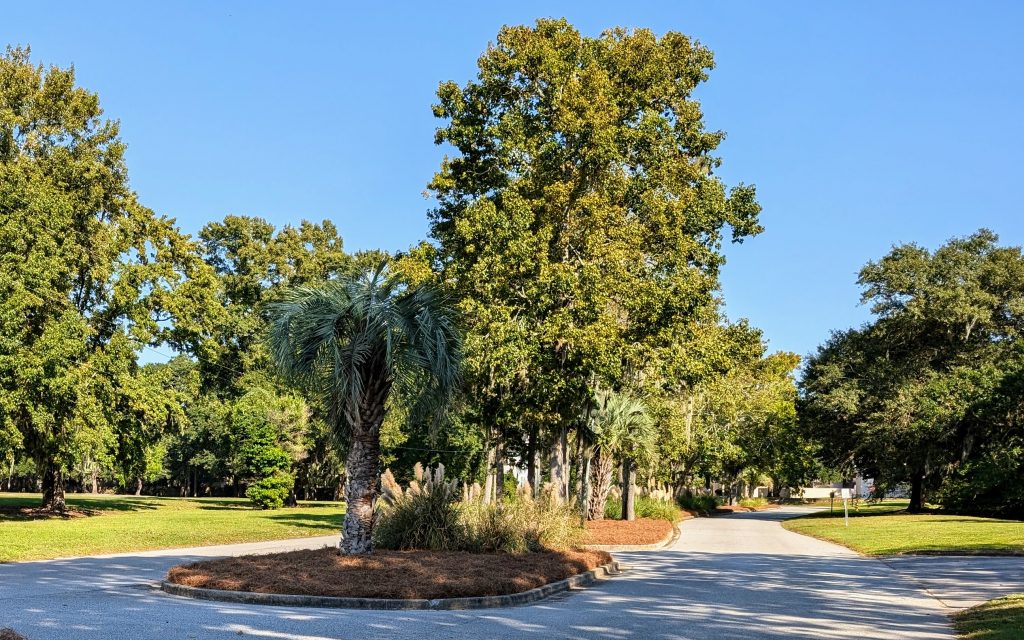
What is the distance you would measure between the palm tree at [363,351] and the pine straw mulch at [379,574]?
47.2 inches

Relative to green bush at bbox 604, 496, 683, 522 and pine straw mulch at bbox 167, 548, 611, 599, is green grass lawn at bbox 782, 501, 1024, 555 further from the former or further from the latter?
pine straw mulch at bbox 167, 548, 611, 599

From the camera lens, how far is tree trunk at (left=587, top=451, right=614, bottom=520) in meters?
36.2

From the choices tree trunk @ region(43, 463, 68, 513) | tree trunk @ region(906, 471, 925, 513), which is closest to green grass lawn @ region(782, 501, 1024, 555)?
tree trunk @ region(906, 471, 925, 513)

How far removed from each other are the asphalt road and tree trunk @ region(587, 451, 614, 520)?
16.1m

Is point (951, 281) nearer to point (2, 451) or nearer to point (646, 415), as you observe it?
point (646, 415)

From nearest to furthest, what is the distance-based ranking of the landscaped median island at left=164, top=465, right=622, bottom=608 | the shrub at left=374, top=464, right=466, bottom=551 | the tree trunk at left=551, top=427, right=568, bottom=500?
the landscaped median island at left=164, top=465, right=622, bottom=608 < the shrub at left=374, top=464, right=466, bottom=551 < the tree trunk at left=551, top=427, right=568, bottom=500

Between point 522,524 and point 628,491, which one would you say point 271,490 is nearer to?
point 628,491

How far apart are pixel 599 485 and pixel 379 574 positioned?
78.6 feet

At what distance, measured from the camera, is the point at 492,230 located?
86.9ft

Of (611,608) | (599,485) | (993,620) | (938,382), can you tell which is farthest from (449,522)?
(938,382)

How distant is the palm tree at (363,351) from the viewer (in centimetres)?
1554

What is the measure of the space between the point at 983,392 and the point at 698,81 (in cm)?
2245

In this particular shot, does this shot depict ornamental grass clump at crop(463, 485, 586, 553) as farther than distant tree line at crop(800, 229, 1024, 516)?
No

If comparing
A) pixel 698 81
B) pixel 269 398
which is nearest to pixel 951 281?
pixel 698 81
